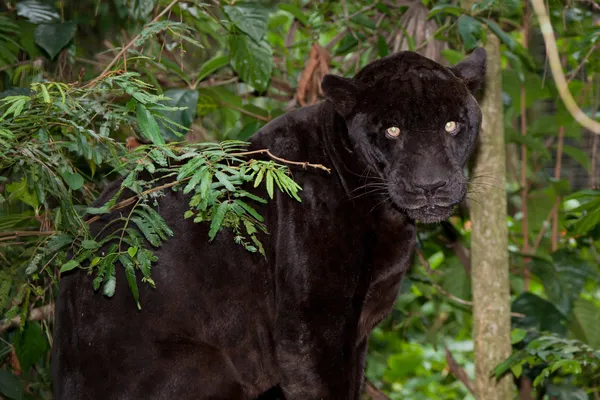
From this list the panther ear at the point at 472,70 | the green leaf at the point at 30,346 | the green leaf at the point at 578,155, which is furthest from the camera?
the green leaf at the point at 578,155

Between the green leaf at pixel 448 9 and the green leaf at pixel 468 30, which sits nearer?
the green leaf at pixel 468 30

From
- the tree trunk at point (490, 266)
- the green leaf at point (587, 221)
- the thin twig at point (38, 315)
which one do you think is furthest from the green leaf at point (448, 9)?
the thin twig at point (38, 315)

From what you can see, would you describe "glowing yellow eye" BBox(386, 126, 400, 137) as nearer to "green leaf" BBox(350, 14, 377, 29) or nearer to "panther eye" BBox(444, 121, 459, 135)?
"panther eye" BBox(444, 121, 459, 135)

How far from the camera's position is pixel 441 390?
6.81 metres

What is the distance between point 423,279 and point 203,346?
1.80 m

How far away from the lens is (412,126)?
9.45 feet

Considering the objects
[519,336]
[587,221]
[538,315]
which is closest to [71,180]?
[587,221]

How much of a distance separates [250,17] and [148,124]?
1.70 meters

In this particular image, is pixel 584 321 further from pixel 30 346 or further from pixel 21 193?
pixel 21 193

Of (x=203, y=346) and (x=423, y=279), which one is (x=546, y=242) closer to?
(x=423, y=279)

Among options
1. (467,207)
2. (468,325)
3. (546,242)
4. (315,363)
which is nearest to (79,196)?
(315,363)

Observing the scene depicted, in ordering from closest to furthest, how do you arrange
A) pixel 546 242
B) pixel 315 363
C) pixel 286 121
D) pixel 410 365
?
pixel 315 363 → pixel 286 121 → pixel 546 242 → pixel 410 365

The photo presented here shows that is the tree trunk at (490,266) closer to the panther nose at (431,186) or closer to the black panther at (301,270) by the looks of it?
the black panther at (301,270)

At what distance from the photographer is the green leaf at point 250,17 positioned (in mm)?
3887
